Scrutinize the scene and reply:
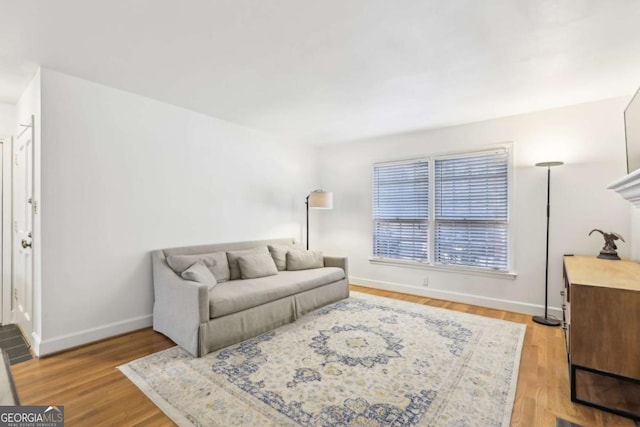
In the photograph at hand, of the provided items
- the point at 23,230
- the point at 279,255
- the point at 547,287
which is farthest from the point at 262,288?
the point at 547,287

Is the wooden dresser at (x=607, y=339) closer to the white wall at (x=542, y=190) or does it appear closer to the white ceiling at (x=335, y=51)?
the white wall at (x=542, y=190)

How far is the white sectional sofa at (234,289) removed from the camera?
8.68 ft

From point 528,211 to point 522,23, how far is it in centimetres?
244

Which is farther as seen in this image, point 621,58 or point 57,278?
point 57,278

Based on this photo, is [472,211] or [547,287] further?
[472,211]

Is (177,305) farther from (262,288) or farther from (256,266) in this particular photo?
(256,266)

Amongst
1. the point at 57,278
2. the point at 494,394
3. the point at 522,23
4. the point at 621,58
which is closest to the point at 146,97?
the point at 57,278

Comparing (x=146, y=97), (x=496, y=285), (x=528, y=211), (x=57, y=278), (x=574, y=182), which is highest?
(x=146, y=97)

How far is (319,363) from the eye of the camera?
8.06 feet

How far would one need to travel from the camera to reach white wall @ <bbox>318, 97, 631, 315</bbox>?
326 centimetres

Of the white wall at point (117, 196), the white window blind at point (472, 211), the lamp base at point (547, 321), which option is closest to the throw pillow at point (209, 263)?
the white wall at point (117, 196)

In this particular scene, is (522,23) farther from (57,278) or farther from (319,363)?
(57,278)

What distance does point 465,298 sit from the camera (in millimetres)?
4117

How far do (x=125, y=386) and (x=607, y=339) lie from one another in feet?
10.6
